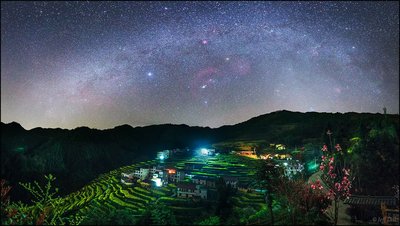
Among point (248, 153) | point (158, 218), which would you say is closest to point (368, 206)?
point (158, 218)

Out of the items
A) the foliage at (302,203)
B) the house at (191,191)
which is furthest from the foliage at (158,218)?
the house at (191,191)

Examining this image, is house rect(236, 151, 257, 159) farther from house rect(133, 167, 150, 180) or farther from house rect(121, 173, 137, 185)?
house rect(121, 173, 137, 185)

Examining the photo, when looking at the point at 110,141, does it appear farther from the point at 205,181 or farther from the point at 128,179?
the point at 205,181

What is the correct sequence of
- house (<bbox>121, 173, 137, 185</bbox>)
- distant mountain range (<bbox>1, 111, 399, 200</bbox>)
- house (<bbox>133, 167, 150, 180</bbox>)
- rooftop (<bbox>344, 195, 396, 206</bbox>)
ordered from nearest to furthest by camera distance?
rooftop (<bbox>344, 195, 396, 206</bbox>) < house (<bbox>121, 173, 137, 185</bbox>) < house (<bbox>133, 167, 150, 180</bbox>) < distant mountain range (<bbox>1, 111, 399, 200</bbox>)

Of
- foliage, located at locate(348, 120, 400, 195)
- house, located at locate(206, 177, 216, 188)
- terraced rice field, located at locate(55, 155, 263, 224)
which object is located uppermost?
foliage, located at locate(348, 120, 400, 195)

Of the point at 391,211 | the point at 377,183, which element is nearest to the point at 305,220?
the point at 391,211

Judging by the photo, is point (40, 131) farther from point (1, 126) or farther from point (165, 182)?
point (165, 182)

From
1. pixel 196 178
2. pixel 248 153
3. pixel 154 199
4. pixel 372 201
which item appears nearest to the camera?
pixel 372 201

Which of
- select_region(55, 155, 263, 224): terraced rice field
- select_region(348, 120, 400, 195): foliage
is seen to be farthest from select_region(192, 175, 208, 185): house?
select_region(348, 120, 400, 195): foliage
